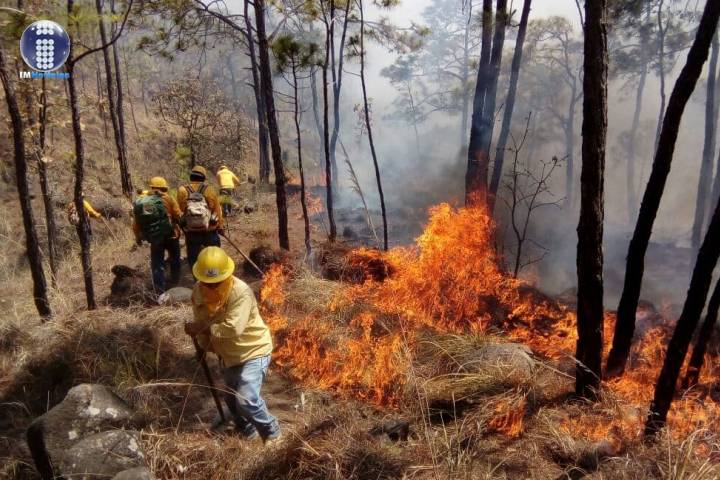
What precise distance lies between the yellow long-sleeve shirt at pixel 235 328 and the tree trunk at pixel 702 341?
4152mm

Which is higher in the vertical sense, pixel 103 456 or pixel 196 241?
pixel 196 241

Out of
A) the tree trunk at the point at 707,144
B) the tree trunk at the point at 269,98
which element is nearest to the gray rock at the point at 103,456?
the tree trunk at the point at 269,98

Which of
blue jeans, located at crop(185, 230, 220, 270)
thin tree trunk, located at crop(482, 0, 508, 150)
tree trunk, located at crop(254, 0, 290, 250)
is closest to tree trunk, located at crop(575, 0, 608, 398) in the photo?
blue jeans, located at crop(185, 230, 220, 270)

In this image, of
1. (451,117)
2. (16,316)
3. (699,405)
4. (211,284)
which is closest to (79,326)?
(16,316)

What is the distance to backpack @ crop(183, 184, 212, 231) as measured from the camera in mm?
6840

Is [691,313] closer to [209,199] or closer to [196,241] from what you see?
[209,199]

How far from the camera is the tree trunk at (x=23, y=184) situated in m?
4.75

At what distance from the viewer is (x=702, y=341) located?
14.1 ft

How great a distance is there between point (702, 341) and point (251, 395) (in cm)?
437

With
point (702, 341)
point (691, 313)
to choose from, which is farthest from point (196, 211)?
point (702, 341)

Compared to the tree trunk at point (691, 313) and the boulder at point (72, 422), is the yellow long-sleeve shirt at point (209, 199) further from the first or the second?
the tree trunk at point (691, 313)

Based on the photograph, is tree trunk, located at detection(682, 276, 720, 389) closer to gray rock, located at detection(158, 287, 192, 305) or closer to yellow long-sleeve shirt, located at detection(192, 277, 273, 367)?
yellow long-sleeve shirt, located at detection(192, 277, 273, 367)

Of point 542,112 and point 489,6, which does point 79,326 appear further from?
point 542,112

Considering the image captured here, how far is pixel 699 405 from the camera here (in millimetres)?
4059
